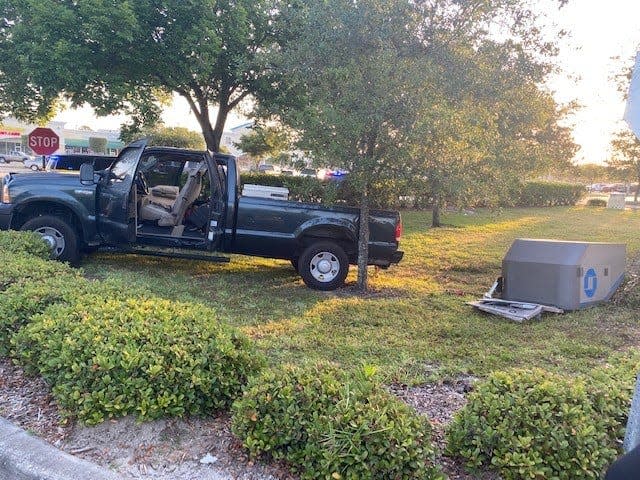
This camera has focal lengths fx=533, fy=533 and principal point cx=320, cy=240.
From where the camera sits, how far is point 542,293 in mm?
6332

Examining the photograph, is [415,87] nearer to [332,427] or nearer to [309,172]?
[309,172]

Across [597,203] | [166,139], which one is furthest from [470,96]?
[597,203]

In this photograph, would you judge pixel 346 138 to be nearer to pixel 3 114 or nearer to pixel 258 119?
pixel 258 119

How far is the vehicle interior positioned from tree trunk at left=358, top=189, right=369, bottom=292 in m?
2.04

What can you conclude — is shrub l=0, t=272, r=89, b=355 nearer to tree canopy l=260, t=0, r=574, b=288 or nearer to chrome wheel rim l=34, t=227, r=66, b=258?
chrome wheel rim l=34, t=227, r=66, b=258

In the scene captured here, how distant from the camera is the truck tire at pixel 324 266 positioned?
724 cm

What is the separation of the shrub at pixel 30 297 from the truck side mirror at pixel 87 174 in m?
2.90

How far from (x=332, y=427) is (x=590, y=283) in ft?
16.6

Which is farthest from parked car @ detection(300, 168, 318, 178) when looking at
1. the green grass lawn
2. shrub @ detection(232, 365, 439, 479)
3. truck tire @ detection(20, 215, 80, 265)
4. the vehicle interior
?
shrub @ detection(232, 365, 439, 479)

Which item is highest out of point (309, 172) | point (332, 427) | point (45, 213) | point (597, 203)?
point (597, 203)

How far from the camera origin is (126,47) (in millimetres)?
11359

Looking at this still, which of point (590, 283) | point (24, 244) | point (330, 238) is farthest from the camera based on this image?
point (330, 238)

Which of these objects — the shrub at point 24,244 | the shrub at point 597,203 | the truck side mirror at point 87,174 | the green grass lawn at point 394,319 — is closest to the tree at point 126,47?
the truck side mirror at point 87,174

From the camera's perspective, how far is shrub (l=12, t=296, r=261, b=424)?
2.83m
